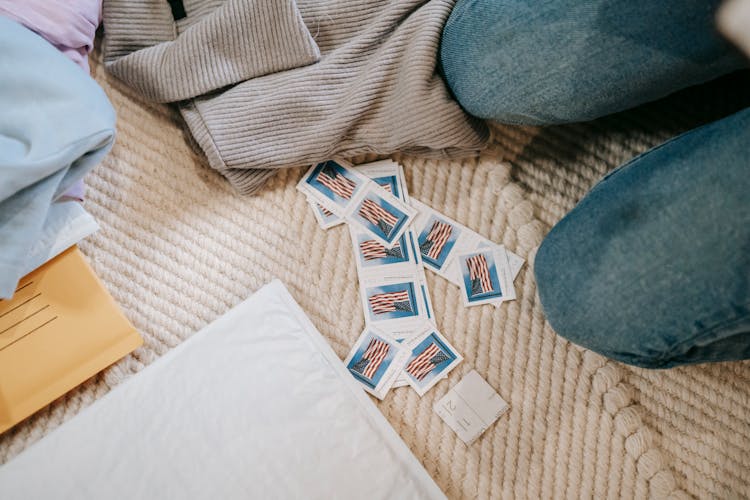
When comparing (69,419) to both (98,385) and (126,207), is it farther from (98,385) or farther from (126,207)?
(126,207)

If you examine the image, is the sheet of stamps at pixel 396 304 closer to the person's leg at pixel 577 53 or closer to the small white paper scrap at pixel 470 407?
the small white paper scrap at pixel 470 407

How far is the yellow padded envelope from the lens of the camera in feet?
2.61

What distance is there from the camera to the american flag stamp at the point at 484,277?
906 millimetres

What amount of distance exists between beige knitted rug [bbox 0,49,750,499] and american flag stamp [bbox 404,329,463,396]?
0.06 ft

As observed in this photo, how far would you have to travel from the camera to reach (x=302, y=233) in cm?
91

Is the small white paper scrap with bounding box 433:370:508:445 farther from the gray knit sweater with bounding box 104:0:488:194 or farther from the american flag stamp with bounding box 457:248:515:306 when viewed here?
the gray knit sweater with bounding box 104:0:488:194

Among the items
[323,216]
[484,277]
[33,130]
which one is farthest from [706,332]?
[33,130]

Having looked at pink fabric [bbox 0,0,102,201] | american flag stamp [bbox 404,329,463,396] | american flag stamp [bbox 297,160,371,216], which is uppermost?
pink fabric [bbox 0,0,102,201]

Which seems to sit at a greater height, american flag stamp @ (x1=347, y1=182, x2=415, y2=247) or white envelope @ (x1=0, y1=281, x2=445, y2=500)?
american flag stamp @ (x1=347, y1=182, x2=415, y2=247)

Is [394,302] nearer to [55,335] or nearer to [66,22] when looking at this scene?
[55,335]

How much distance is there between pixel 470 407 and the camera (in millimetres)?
878

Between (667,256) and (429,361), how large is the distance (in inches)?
15.0

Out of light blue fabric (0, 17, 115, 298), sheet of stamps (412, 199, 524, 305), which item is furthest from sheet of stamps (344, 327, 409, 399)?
light blue fabric (0, 17, 115, 298)

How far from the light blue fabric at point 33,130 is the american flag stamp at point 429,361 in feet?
1.79
